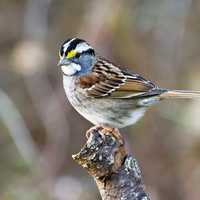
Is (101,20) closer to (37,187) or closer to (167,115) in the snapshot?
(167,115)

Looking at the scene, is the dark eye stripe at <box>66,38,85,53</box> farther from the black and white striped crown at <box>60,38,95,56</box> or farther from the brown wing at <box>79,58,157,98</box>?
the brown wing at <box>79,58,157,98</box>

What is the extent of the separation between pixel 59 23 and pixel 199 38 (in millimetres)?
1340

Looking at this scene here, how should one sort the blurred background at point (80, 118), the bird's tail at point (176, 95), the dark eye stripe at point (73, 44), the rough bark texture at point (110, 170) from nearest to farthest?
the rough bark texture at point (110, 170), the dark eye stripe at point (73, 44), the bird's tail at point (176, 95), the blurred background at point (80, 118)

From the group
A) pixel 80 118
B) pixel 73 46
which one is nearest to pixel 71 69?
pixel 73 46

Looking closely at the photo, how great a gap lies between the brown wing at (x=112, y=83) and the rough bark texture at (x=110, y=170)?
1.21m

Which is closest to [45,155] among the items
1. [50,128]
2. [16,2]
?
[50,128]

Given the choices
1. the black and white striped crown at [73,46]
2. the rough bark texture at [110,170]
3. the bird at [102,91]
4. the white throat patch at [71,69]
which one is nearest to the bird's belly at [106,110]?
the bird at [102,91]

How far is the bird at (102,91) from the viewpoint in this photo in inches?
194

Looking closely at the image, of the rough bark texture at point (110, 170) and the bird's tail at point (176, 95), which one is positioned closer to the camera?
the rough bark texture at point (110, 170)

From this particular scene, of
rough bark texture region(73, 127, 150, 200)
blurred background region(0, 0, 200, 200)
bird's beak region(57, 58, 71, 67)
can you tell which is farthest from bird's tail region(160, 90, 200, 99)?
blurred background region(0, 0, 200, 200)

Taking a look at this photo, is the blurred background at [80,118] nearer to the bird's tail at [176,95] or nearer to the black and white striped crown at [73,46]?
the bird's tail at [176,95]

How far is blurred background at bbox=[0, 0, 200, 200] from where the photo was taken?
270 inches

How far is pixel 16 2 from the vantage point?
7.99m

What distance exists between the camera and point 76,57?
5055 millimetres
